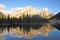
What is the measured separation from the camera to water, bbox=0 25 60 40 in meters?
7.65

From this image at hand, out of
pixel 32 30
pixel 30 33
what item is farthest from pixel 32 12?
pixel 30 33

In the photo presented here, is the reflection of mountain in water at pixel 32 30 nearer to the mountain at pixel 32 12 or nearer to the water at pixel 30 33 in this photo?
the water at pixel 30 33

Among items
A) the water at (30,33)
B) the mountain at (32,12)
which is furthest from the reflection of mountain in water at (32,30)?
the mountain at (32,12)

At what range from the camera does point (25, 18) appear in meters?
8.67

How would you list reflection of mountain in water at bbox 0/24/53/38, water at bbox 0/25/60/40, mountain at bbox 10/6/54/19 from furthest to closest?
mountain at bbox 10/6/54/19 < reflection of mountain in water at bbox 0/24/53/38 < water at bbox 0/25/60/40

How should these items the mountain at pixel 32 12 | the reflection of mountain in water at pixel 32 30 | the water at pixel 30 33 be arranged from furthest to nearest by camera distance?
the mountain at pixel 32 12, the reflection of mountain in water at pixel 32 30, the water at pixel 30 33

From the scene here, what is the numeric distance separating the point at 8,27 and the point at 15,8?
109 cm

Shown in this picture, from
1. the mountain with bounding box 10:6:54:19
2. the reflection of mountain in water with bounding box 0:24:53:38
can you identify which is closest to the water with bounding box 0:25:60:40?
the reflection of mountain in water with bounding box 0:24:53:38

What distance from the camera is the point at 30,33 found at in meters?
8.27

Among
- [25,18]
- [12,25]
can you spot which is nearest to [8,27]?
[12,25]

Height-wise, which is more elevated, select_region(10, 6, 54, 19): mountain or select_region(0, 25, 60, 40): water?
select_region(10, 6, 54, 19): mountain

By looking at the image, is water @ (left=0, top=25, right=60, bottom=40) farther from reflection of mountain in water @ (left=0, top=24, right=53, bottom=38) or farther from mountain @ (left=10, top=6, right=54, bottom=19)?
mountain @ (left=10, top=6, right=54, bottom=19)

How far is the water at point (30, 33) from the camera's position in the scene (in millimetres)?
7646

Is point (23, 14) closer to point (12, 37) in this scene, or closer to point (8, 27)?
point (8, 27)
